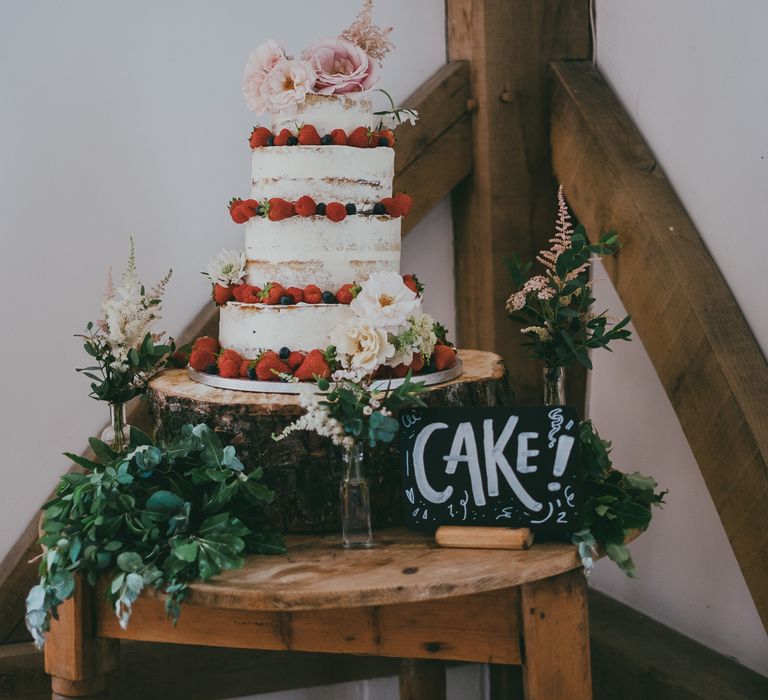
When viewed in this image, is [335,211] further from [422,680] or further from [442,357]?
[422,680]

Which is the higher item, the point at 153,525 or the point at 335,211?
the point at 335,211

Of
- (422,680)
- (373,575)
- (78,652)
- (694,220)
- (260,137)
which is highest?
(260,137)

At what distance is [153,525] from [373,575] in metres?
0.36

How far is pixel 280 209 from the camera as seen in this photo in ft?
5.65

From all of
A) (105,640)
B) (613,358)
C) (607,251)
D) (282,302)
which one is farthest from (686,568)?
(105,640)

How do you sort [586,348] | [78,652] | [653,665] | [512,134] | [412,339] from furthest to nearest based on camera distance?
[512,134] → [653,665] → [586,348] → [412,339] → [78,652]

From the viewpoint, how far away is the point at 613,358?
250 centimetres

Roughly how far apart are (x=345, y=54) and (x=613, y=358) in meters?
1.16

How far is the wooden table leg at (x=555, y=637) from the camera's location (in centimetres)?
142

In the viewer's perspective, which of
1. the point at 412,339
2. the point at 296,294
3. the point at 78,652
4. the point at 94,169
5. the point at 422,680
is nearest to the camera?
the point at 78,652

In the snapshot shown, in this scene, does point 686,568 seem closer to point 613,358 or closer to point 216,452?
point 613,358

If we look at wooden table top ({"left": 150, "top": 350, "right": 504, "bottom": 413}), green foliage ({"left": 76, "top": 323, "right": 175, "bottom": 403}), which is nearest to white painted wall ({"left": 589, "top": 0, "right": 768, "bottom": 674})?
wooden table top ({"left": 150, "top": 350, "right": 504, "bottom": 413})

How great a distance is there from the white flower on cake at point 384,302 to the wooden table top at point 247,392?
160mm

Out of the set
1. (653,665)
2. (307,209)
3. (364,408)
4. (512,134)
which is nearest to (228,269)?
(307,209)
